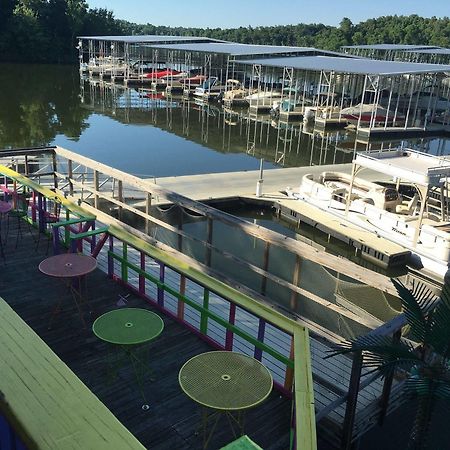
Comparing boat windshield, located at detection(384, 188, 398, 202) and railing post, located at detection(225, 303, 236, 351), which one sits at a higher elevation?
railing post, located at detection(225, 303, 236, 351)

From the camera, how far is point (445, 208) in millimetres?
15820

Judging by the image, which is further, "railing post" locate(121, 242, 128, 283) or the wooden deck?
"railing post" locate(121, 242, 128, 283)

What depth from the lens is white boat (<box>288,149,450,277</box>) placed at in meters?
13.8

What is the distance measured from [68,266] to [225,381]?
281cm

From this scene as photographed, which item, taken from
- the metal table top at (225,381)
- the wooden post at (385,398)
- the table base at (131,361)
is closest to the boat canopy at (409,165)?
the wooden post at (385,398)

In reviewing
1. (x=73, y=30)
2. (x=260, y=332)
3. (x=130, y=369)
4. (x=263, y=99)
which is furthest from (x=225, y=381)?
(x=73, y=30)

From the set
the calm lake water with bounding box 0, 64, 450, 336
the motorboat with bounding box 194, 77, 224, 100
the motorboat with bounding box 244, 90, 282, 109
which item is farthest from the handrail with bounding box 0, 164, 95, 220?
the motorboat with bounding box 194, 77, 224, 100

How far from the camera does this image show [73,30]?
83.4 metres

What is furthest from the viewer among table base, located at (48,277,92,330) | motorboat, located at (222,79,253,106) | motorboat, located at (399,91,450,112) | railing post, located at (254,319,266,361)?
motorboat, located at (222,79,253,106)

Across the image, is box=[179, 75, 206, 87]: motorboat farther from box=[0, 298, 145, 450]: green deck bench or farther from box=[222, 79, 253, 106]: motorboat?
box=[0, 298, 145, 450]: green deck bench

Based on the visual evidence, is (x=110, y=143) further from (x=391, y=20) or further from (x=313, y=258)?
(x=391, y=20)

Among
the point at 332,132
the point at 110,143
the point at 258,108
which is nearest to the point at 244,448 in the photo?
the point at 110,143

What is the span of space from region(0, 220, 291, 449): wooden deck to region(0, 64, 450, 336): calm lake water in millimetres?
5501

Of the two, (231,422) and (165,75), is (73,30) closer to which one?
(165,75)
